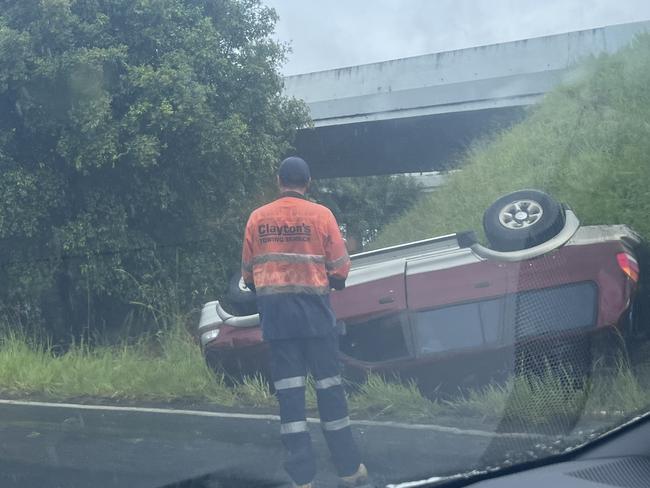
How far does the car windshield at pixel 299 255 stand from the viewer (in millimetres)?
5211

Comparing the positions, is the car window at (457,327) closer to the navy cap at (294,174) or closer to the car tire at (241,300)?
the car tire at (241,300)

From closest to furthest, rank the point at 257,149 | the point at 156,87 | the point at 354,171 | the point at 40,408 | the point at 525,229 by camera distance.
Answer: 1. the point at 525,229
2. the point at 40,408
3. the point at 156,87
4. the point at 257,149
5. the point at 354,171

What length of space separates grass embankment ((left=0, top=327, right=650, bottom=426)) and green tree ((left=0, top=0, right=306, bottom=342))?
1.08 meters

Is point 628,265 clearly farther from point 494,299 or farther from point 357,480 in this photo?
point 357,480

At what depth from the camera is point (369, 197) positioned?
18.6 m

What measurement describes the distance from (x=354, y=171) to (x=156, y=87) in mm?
8540

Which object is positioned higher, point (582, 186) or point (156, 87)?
point (156, 87)

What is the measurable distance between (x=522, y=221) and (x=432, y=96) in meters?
9.14

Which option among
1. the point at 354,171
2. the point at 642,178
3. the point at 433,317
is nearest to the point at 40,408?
the point at 433,317

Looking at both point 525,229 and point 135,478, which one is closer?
point 135,478

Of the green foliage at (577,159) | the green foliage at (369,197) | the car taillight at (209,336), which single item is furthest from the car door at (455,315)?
the green foliage at (369,197)

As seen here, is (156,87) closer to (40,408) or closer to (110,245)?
(110,245)

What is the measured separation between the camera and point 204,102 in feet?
36.0

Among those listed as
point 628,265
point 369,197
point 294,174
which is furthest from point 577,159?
point 369,197
